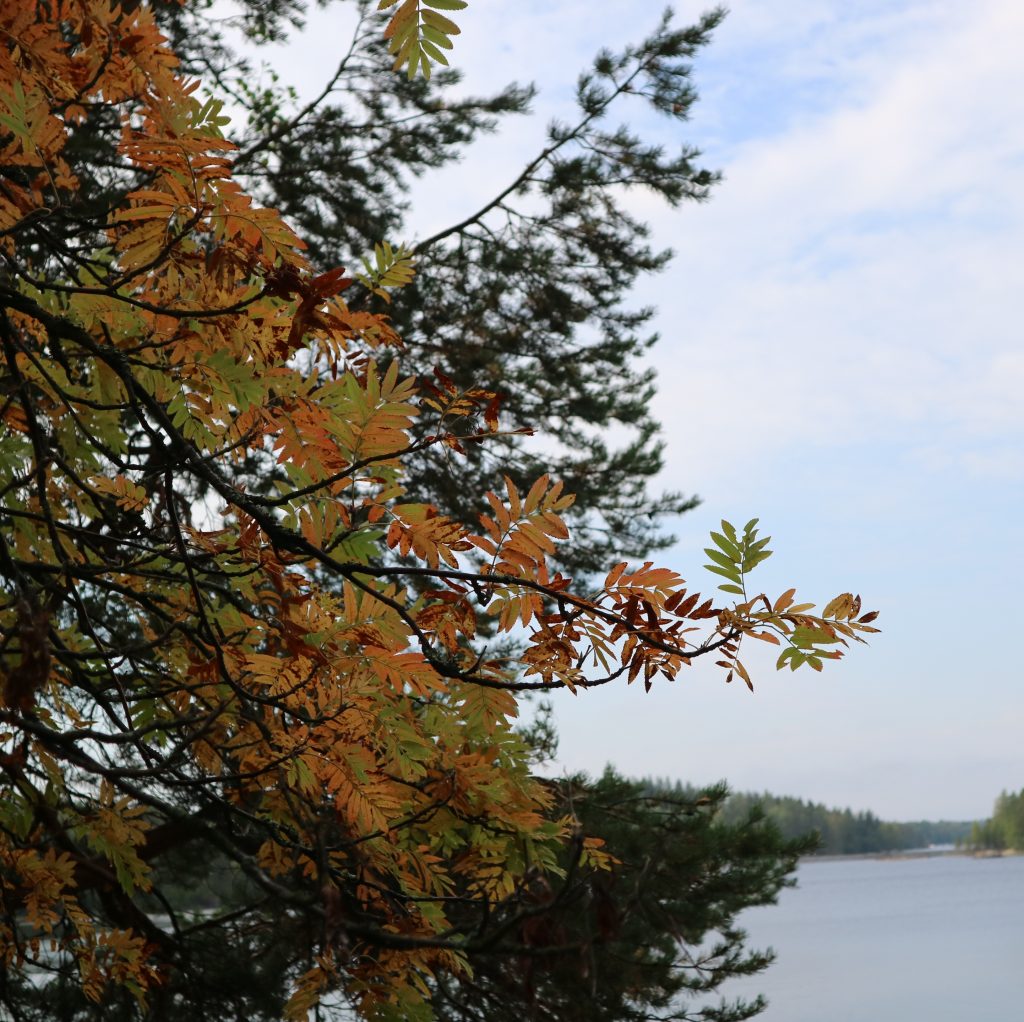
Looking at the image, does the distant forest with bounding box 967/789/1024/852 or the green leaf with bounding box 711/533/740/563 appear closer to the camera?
the green leaf with bounding box 711/533/740/563

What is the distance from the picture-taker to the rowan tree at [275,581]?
1.74m

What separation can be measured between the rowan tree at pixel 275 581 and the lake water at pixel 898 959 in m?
3.97

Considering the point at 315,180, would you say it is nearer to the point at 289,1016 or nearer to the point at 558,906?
the point at 289,1016

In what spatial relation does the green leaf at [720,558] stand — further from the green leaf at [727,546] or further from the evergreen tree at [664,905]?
the evergreen tree at [664,905]

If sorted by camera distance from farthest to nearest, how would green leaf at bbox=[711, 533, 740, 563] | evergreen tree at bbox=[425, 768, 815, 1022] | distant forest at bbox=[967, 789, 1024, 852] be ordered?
distant forest at bbox=[967, 789, 1024, 852]
evergreen tree at bbox=[425, 768, 815, 1022]
green leaf at bbox=[711, 533, 740, 563]

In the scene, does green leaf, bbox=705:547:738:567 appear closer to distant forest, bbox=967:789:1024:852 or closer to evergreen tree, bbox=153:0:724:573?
evergreen tree, bbox=153:0:724:573

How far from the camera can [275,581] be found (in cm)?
204

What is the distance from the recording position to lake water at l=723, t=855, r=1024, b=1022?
20766 millimetres

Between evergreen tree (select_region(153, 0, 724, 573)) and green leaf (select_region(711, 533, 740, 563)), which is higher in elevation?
evergreen tree (select_region(153, 0, 724, 573))

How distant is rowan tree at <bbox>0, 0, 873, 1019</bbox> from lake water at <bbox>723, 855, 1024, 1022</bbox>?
13.0 ft

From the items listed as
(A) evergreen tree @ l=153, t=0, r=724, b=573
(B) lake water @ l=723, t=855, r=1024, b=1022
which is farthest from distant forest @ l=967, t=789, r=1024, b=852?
(A) evergreen tree @ l=153, t=0, r=724, b=573

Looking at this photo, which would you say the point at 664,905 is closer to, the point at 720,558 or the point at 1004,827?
the point at 720,558

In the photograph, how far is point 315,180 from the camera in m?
7.75

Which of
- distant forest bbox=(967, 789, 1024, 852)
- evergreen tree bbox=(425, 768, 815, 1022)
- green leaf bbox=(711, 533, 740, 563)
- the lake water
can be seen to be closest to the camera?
green leaf bbox=(711, 533, 740, 563)
